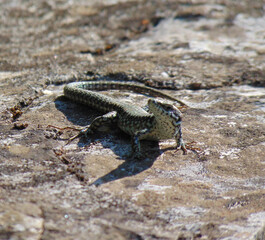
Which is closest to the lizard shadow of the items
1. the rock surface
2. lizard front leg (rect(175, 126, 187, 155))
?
the rock surface

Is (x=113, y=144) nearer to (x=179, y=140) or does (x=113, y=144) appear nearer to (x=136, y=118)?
(x=136, y=118)

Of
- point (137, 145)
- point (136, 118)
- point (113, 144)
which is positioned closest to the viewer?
point (137, 145)

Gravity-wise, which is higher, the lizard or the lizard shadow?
the lizard

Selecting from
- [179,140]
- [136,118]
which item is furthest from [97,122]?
[179,140]

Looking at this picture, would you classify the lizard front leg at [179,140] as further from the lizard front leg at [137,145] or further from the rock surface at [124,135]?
the lizard front leg at [137,145]

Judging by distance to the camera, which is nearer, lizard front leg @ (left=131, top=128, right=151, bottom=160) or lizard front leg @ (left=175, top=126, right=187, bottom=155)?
lizard front leg @ (left=131, top=128, right=151, bottom=160)

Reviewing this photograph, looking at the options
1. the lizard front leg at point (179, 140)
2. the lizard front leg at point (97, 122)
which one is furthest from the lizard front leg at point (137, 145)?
the lizard front leg at point (97, 122)

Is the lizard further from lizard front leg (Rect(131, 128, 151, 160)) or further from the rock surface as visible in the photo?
the rock surface
